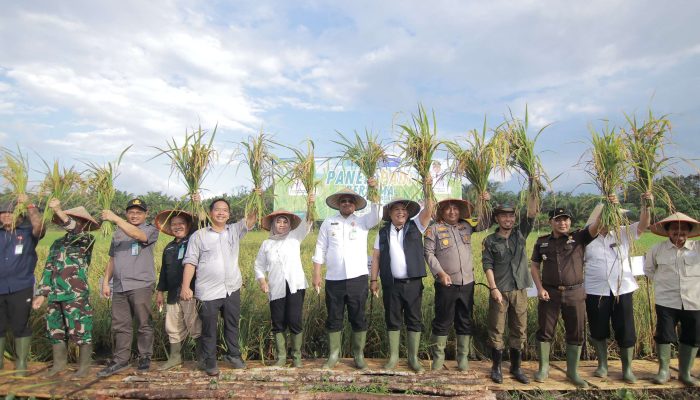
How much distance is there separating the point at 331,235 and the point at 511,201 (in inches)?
80.2

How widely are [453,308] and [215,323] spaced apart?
8.49 feet

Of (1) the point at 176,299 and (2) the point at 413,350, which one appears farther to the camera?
(1) the point at 176,299

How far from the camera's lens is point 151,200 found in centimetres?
540

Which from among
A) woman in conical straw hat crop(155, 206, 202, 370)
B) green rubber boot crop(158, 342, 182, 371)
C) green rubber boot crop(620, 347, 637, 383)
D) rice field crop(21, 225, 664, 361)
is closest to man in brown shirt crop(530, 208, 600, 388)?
green rubber boot crop(620, 347, 637, 383)

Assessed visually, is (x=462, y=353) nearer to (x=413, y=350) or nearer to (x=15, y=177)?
(x=413, y=350)

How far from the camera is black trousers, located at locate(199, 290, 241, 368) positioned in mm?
4570

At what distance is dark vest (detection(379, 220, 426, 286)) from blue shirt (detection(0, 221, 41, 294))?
12.9 ft

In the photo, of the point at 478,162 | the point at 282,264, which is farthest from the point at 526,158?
the point at 282,264

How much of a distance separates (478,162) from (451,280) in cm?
131

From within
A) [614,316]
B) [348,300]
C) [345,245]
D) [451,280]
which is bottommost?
[614,316]

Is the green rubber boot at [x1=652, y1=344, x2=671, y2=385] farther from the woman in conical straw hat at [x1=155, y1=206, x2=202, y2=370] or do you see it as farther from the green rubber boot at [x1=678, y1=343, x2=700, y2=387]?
the woman in conical straw hat at [x1=155, y1=206, x2=202, y2=370]

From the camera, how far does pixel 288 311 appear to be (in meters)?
4.75

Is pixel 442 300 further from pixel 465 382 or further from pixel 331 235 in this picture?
pixel 331 235

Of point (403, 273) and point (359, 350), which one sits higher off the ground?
point (403, 273)
